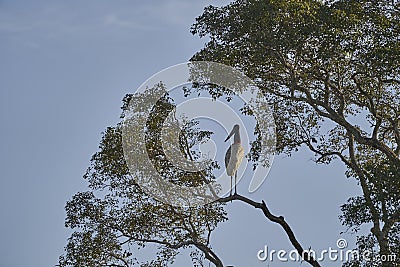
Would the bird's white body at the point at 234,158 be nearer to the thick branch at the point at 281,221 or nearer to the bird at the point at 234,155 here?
the bird at the point at 234,155

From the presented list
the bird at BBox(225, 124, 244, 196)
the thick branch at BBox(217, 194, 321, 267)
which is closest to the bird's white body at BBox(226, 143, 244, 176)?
the bird at BBox(225, 124, 244, 196)

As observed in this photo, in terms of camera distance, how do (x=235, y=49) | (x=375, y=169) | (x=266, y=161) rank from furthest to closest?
1. (x=266, y=161)
2. (x=235, y=49)
3. (x=375, y=169)

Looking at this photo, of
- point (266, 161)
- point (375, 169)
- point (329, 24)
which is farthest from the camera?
point (266, 161)

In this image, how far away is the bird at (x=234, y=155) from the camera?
920 cm

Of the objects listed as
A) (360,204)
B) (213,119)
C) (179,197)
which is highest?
(213,119)

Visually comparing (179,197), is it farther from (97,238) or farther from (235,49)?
(235,49)

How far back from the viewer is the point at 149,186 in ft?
31.7

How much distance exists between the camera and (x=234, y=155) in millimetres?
9227

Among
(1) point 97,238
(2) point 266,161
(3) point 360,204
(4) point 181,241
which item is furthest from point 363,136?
(1) point 97,238

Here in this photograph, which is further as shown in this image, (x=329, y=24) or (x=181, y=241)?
(x=181, y=241)

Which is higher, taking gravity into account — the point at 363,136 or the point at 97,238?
the point at 363,136

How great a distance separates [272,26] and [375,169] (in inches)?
83.5

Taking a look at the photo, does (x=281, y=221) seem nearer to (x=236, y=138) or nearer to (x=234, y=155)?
(x=234, y=155)

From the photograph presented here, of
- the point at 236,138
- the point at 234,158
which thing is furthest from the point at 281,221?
the point at 236,138
